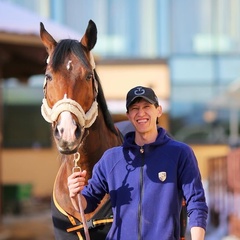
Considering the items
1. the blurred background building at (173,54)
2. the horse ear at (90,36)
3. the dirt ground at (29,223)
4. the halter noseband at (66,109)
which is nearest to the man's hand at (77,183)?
the halter noseband at (66,109)

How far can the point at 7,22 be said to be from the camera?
8320 mm

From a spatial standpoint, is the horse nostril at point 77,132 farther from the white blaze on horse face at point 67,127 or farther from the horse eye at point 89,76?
the horse eye at point 89,76

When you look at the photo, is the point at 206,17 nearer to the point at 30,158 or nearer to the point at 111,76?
the point at 111,76

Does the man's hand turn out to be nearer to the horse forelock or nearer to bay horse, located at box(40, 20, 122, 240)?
bay horse, located at box(40, 20, 122, 240)

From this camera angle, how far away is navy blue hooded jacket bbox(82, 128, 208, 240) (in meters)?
3.04

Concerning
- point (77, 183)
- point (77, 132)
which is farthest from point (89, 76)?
point (77, 183)

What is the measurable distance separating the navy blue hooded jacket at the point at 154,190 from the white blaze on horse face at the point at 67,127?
0.25m

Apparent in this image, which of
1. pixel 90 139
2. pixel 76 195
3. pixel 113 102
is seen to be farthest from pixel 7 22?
pixel 113 102

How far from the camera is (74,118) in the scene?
326cm

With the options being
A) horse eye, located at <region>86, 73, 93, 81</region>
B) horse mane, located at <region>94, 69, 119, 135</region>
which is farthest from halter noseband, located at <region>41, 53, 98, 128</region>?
horse mane, located at <region>94, 69, 119, 135</region>

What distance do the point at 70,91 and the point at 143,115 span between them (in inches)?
17.7

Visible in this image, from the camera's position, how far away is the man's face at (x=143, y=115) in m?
3.13

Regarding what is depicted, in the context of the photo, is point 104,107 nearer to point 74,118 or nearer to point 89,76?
point 89,76

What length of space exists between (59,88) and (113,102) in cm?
1115
